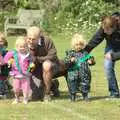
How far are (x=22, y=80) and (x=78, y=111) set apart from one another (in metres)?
1.27

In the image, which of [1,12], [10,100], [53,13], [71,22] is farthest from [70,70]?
[1,12]

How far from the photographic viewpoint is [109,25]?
10078 mm

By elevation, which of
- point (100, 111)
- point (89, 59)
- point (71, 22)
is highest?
point (71, 22)

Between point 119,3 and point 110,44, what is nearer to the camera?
point 110,44

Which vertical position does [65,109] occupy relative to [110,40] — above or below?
below

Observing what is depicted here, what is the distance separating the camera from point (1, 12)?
33.6m

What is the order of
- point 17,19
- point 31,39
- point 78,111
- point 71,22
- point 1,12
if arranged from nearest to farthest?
point 78,111
point 31,39
point 71,22
point 17,19
point 1,12

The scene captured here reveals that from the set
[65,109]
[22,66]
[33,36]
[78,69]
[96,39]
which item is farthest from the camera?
[96,39]

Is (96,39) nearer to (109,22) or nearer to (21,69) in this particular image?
(109,22)

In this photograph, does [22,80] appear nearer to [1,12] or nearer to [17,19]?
[17,19]

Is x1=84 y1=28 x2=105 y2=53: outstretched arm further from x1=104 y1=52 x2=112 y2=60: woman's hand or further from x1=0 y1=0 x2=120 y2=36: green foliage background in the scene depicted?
x1=0 y1=0 x2=120 y2=36: green foliage background

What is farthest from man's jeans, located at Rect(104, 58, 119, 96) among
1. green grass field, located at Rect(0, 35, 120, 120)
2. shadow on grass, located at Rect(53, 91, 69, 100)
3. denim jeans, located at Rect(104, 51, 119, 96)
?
shadow on grass, located at Rect(53, 91, 69, 100)

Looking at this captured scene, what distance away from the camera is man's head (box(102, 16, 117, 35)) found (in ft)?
33.1

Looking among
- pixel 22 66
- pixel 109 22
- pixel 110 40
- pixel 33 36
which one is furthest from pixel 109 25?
pixel 22 66
